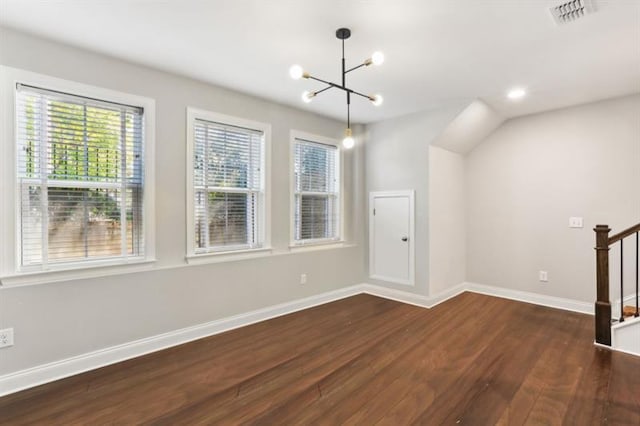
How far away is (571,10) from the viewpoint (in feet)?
6.77

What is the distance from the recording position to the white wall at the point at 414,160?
13.6 ft

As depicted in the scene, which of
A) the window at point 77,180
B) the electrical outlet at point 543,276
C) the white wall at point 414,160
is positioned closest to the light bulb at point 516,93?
the white wall at point 414,160

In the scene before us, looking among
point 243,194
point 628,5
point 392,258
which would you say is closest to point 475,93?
point 628,5

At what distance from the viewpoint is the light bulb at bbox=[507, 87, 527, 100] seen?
346 cm

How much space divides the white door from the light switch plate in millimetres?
1977

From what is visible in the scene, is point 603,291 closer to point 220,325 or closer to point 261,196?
point 261,196

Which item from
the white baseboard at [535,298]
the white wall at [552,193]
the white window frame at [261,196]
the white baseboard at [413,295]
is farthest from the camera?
the white baseboard at [413,295]

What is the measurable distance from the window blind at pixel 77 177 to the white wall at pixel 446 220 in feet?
11.2

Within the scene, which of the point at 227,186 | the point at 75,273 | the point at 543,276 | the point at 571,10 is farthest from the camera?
the point at 543,276

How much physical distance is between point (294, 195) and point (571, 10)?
10.0 ft

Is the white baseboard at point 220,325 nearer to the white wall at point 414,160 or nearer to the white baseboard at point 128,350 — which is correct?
the white baseboard at point 128,350

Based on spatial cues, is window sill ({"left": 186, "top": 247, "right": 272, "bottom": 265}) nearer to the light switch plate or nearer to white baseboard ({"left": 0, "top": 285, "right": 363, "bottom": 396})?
white baseboard ({"left": 0, "top": 285, "right": 363, "bottom": 396})

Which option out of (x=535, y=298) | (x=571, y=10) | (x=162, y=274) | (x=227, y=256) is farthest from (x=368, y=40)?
(x=535, y=298)

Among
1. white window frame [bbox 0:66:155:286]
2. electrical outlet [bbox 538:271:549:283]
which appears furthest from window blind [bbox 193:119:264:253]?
electrical outlet [bbox 538:271:549:283]
